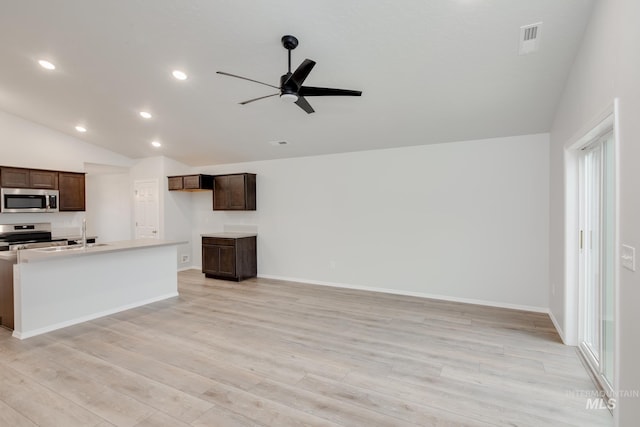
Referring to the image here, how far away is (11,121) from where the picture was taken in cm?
558

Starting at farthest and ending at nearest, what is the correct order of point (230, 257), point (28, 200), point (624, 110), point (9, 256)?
point (230, 257)
point (28, 200)
point (9, 256)
point (624, 110)

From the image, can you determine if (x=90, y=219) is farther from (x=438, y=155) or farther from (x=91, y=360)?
(x=438, y=155)

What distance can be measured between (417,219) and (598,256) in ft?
7.96

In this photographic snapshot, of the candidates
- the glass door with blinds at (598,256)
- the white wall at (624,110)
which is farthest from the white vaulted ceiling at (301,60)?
the glass door with blinds at (598,256)

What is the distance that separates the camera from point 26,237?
5.61 metres

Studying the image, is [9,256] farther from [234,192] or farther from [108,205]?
[108,205]

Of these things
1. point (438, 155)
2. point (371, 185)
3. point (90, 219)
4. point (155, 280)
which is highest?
point (438, 155)

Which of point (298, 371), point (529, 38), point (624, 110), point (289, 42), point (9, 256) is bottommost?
point (298, 371)

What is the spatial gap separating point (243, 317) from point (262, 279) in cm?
221

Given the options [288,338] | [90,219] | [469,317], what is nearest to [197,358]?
[288,338]

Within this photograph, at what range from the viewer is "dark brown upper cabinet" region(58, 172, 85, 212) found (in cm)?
605

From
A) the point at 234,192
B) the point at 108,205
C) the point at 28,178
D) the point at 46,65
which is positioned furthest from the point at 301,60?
the point at 108,205

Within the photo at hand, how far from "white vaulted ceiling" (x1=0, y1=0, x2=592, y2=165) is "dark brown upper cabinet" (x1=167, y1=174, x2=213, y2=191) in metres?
1.50

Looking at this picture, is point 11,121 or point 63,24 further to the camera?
point 11,121
